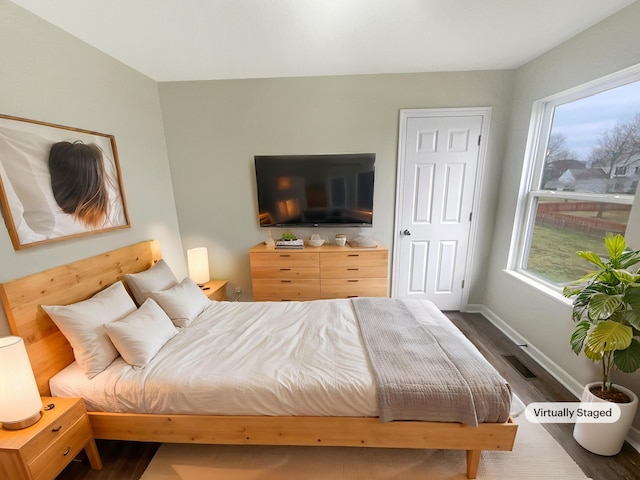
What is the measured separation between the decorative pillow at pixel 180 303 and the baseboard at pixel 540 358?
294cm

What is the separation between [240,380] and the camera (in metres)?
1.38

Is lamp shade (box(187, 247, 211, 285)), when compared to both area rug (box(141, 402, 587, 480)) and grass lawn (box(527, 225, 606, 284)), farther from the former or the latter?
grass lawn (box(527, 225, 606, 284))

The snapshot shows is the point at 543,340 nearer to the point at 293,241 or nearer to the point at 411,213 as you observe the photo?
the point at 411,213

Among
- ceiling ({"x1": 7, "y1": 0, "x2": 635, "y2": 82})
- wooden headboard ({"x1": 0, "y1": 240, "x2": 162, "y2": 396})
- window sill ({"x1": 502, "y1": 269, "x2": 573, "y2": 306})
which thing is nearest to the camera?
wooden headboard ({"x1": 0, "y1": 240, "x2": 162, "y2": 396})

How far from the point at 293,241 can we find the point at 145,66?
2.13 m

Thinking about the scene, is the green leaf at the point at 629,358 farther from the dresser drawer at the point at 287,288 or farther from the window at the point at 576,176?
the dresser drawer at the point at 287,288

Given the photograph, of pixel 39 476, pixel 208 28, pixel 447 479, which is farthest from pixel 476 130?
pixel 39 476

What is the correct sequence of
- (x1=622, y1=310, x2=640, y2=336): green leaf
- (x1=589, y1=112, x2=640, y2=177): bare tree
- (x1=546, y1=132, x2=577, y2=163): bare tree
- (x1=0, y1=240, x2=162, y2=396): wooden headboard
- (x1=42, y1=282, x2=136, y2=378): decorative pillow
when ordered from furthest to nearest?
(x1=546, y1=132, x2=577, y2=163): bare tree, (x1=589, y1=112, x2=640, y2=177): bare tree, (x1=42, y1=282, x2=136, y2=378): decorative pillow, (x1=0, y1=240, x2=162, y2=396): wooden headboard, (x1=622, y1=310, x2=640, y2=336): green leaf

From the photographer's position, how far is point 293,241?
2822mm

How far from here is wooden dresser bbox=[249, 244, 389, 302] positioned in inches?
106

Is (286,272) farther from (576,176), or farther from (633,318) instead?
(576,176)

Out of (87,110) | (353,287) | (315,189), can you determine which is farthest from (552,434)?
(87,110)

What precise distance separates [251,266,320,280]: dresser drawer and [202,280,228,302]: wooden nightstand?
0.41 metres

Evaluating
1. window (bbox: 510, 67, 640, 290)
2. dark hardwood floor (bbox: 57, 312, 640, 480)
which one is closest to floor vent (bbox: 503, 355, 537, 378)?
dark hardwood floor (bbox: 57, 312, 640, 480)
